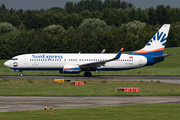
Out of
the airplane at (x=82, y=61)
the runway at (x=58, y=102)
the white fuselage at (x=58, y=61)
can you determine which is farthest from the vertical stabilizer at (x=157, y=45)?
the runway at (x=58, y=102)

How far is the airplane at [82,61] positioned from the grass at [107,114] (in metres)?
32.0

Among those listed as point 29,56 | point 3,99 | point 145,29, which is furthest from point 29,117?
point 145,29

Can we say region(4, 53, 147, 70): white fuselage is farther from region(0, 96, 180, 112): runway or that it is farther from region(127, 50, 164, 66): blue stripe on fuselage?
region(0, 96, 180, 112): runway

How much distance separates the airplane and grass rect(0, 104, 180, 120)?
32007 millimetres

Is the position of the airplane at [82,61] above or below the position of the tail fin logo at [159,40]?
below

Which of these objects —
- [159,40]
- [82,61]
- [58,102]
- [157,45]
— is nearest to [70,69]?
[82,61]

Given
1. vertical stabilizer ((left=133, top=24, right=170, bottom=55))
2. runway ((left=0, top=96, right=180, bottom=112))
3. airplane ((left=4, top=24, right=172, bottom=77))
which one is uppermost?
vertical stabilizer ((left=133, top=24, right=170, bottom=55))

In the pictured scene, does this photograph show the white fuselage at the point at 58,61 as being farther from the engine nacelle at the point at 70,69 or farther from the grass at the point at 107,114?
the grass at the point at 107,114

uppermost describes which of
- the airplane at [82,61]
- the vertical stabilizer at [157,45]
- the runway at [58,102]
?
the vertical stabilizer at [157,45]

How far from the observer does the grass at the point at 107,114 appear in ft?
68.0

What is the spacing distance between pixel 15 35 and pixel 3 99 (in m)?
102

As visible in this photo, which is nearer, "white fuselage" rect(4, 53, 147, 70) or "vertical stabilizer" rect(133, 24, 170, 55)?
"white fuselage" rect(4, 53, 147, 70)

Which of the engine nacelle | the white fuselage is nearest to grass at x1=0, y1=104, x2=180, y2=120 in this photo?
the engine nacelle

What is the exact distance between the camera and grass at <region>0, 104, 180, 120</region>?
68.0 feet
